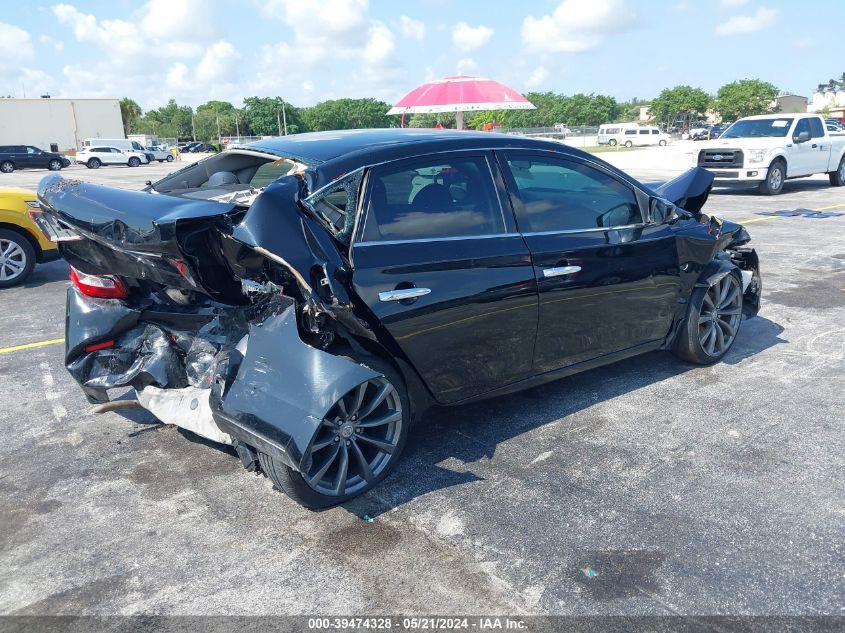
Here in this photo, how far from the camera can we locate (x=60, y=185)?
387cm

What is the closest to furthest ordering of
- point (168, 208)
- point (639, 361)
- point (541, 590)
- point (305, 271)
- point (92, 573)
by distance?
point (541, 590)
point (92, 573)
point (305, 271)
point (168, 208)
point (639, 361)

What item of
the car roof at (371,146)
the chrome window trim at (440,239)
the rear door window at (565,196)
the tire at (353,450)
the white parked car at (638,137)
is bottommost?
the tire at (353,450)

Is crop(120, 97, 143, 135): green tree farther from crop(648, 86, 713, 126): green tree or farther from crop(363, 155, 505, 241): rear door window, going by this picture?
crop(363, 155, 505, 241): rear door window

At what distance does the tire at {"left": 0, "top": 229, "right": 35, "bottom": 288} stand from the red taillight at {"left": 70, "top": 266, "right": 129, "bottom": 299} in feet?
16.6

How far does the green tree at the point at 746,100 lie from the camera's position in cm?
7431

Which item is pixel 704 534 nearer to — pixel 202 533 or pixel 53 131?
pixel 202 533

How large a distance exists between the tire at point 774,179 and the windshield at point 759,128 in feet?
2.63

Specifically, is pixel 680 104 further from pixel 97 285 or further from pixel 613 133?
pixel 97 285

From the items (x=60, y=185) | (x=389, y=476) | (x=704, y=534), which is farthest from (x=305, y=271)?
(x=704, y=534)

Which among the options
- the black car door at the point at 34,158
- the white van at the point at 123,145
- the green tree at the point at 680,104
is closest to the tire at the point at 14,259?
the black car door at the point at 34,158

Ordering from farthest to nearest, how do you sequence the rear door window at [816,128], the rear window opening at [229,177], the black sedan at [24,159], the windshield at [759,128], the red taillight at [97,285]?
the black sedan at [24,159]
the rear door window at [816,128]
the windshield at [759,128]
the red taillight at [97,285]
the rear window opening at [229,177]

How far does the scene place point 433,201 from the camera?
3.64 metres

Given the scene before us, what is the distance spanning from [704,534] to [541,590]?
0.85m

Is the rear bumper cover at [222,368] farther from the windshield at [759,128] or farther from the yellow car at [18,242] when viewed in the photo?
the windshield at [759,128]
